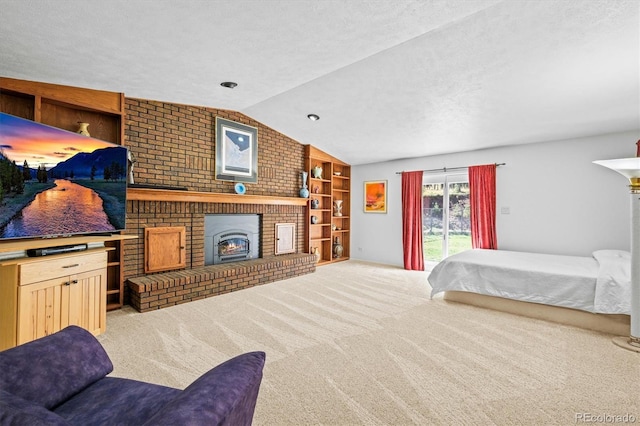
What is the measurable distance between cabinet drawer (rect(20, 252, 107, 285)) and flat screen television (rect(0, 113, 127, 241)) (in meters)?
0.22

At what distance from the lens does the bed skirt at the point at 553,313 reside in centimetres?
277

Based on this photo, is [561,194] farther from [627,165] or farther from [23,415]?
[23,415]

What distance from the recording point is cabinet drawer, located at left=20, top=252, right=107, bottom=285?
84.3 inches

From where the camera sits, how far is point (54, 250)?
7.83ft

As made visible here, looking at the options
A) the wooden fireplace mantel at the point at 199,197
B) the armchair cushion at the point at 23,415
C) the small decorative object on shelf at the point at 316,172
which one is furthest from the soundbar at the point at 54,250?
the small decorative object on shelf at the point at 316,172

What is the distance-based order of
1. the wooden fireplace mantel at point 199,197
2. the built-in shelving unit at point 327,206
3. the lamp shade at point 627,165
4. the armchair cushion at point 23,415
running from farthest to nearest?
the built-in shelving unit at point 327,206, the wooden fireplace mantel at point 199,197, the lamp shade at point 627,165, the armchair cushion at point 23,415

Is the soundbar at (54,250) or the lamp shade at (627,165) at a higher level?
the lamp shade at (627,165)

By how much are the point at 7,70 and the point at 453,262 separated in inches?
195

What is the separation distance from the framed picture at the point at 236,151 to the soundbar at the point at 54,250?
214 centimetres

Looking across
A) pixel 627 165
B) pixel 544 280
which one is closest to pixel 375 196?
pixel 544 280

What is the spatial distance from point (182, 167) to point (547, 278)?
15.3 ft

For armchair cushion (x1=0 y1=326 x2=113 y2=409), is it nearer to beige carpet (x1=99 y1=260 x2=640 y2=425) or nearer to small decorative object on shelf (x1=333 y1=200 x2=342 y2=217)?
beige carpet (x1=99 y1=260 x2=640 y2=425)

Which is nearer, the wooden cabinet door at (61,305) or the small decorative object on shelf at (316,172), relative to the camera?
the wooden cabinet door at (61,305)

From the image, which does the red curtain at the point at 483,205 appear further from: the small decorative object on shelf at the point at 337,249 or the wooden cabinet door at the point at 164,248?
the wooden cabinet door at the point at 164,248
